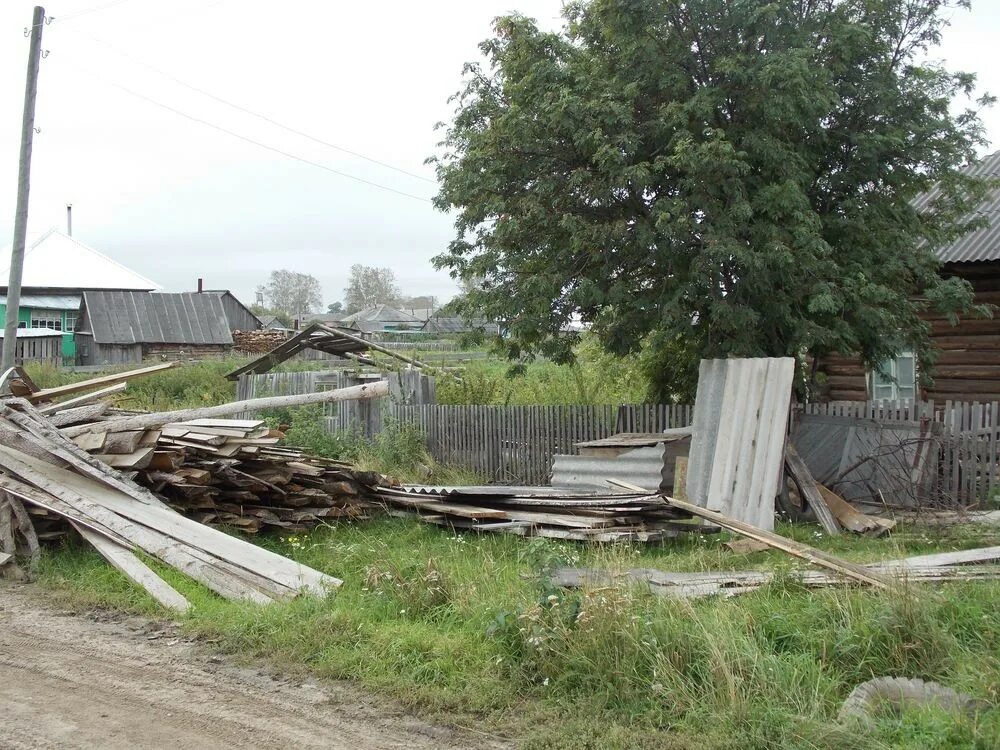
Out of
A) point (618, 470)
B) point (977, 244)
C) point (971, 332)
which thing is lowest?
point (618, 470)

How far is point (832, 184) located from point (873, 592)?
22.4ft

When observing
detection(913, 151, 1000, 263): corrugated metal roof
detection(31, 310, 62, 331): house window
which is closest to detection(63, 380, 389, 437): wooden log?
detection(913, 151, 1000, 263): corrugated metal roof

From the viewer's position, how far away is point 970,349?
15.3 meters

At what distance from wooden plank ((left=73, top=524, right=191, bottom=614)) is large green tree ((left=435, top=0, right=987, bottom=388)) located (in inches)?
210

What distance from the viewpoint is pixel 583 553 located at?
309 inches

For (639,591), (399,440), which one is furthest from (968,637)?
(399,440)

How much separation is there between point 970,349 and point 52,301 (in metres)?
41.0

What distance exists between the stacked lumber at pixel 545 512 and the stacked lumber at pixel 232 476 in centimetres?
64

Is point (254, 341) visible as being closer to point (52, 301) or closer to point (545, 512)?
point (52, 301)

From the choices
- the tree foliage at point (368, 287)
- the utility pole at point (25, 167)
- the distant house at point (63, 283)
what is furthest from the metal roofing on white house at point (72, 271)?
the tree foliage at point (368, 287)

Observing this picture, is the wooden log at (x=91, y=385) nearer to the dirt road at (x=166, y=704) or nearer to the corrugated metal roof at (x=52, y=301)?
the dirt road at (x=166, y=704)

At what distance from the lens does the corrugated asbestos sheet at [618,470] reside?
10.2 m

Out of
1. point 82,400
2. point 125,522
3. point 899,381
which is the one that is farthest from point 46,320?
point 125,522

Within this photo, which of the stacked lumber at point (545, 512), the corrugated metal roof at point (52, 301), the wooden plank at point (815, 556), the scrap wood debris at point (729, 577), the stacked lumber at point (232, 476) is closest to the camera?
the wooden plank at point (815, 556)
